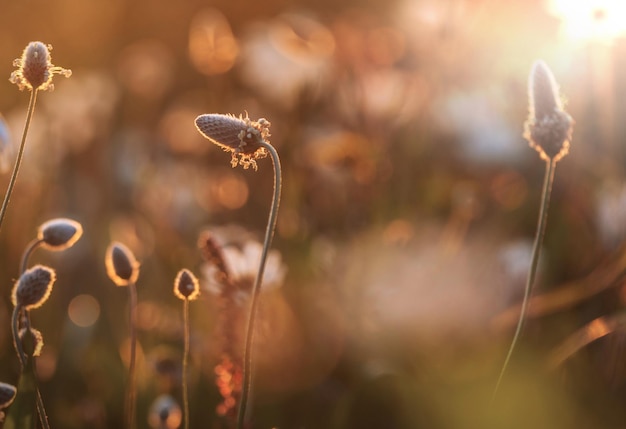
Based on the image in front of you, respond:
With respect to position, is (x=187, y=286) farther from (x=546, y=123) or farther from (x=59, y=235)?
(x=546, y=123)

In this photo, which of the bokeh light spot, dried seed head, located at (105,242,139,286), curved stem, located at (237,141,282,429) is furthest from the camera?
the bokeh light spot

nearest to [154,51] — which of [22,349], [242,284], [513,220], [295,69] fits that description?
[295,69]

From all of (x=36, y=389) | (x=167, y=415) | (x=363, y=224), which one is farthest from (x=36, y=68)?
(x=363, y=224)

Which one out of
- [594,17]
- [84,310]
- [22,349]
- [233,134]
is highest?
[594,17]

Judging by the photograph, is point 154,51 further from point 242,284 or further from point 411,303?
point 242,284

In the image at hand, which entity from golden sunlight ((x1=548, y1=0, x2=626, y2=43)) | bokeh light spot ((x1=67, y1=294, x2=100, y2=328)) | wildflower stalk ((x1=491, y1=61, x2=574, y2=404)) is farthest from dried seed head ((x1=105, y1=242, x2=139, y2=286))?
golden sunlight ((x1=548, y1=0, x2=626, y2=43))

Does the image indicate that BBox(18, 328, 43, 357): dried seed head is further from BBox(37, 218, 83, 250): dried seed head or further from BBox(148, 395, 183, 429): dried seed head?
BBox(148, 395, 183, 429): dried seed head
